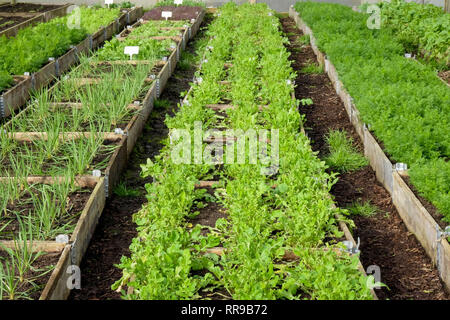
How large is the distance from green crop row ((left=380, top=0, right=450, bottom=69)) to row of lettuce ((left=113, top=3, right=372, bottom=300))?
10.0 ft

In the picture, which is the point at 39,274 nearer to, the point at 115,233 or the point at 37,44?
the point at 115,233

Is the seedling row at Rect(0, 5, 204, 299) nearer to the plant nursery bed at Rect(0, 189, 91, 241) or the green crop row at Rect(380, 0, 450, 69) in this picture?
the plant nursery bed at Rect(0, 189, 91, 241)

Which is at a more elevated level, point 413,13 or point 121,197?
point 413,13

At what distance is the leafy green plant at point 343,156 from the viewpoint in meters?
5.90

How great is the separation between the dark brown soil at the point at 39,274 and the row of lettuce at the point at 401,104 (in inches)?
100

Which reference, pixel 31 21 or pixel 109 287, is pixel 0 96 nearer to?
pixel 109 287

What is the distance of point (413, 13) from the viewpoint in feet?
34.1

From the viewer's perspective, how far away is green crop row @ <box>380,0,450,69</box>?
867cm

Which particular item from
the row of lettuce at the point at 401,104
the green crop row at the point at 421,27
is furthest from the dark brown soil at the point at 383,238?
the green crop row at the point at 421,27

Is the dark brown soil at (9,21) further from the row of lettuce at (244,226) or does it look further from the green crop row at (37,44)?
the row of lettuce at (244,226)

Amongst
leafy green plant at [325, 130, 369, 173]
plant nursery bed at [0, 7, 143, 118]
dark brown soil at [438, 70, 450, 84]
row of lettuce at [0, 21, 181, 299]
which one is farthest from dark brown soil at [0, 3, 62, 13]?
leafy green plant at [325, 130, 369, 173]

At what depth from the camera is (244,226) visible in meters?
4.04
